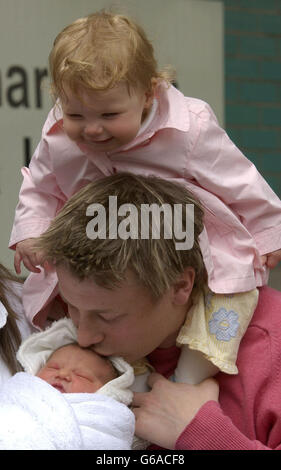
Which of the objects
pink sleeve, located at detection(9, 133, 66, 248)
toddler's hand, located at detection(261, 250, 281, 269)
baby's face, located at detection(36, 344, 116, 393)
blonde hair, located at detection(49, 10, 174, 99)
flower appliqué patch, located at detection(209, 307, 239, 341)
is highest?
blonde hair, located at detection(49, 10, 174, 99)

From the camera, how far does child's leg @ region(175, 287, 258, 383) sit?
180 cm

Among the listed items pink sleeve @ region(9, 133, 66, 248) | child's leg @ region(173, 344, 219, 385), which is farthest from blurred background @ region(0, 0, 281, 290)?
child's leg @ region(173, 344, 219, 385)

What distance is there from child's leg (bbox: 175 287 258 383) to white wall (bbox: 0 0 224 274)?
1.72 m

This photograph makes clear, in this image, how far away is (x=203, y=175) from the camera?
1.91 metres

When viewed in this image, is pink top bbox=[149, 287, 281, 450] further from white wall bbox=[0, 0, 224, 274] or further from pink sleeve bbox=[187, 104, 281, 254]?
white wall bbox=[0, 0, 224, 274]

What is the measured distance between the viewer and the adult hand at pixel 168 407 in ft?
5.68

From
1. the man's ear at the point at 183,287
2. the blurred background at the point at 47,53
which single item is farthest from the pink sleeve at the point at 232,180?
the blurred background at the point at 47,53

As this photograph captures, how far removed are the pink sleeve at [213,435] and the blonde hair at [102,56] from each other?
0.71 meters

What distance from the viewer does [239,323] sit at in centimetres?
182

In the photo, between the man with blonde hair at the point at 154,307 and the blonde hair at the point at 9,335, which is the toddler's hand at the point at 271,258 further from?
the blonde hair at the point at 9,335

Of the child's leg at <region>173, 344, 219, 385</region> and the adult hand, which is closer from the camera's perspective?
the adult hand

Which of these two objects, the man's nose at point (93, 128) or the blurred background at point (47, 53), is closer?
the man's nose at point (93, 128)

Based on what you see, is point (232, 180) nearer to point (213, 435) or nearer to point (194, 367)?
point (194, 367)
